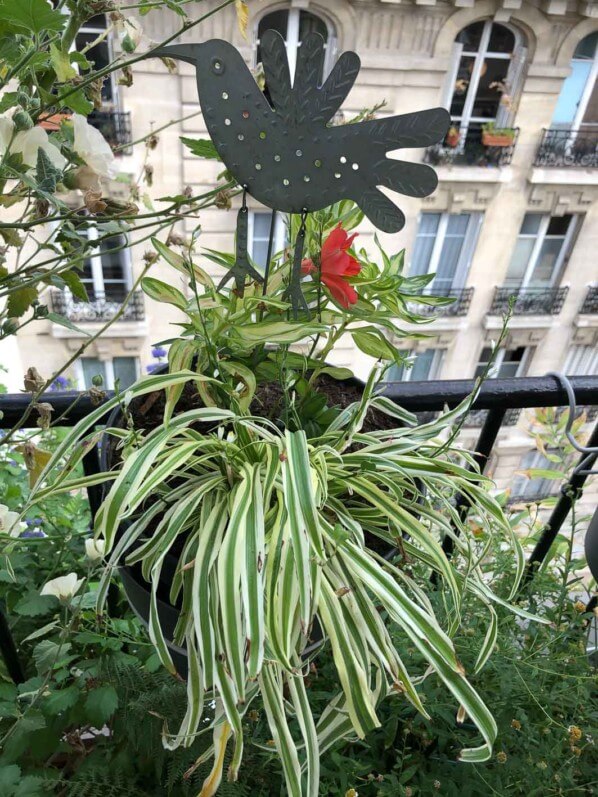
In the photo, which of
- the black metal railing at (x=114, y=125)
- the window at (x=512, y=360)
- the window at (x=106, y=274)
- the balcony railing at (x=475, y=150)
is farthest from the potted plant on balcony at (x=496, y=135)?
the window at (x=106, y=274)

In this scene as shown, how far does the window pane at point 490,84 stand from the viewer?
4266mm

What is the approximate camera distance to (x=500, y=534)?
Result: 0.77 metres

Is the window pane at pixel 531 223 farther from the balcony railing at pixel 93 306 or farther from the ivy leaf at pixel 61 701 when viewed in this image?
the ivy leaf at pixel 61 701

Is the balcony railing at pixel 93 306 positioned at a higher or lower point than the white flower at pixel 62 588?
lower

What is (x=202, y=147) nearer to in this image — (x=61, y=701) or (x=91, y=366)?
(x=61, y=701)

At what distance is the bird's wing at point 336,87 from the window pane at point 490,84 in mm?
4399

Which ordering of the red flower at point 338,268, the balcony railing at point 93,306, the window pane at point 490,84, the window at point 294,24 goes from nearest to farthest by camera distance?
the red flower at point 338,268 < the window at point 294,24 < the balcony railing at point 93,306 < the window pane at point 490,84

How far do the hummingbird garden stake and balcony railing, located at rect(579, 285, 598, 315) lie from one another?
542 cm

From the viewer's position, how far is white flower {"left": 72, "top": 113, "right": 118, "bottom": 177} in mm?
434

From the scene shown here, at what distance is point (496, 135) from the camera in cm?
423

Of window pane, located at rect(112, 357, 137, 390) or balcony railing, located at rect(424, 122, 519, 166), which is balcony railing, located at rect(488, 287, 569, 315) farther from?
window pane, located at rect(112, 357, 137, 390)

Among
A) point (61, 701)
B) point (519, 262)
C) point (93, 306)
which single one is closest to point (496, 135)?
point (519, 262)

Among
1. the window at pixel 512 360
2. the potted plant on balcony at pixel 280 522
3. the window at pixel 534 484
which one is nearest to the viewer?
the potted plant on balcony at pixel 280 522

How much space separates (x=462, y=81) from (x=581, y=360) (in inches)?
113
